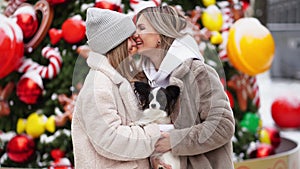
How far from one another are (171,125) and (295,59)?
1395 centimetres

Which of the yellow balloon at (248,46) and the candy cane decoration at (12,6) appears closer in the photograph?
the yellow balloon at (248,46)


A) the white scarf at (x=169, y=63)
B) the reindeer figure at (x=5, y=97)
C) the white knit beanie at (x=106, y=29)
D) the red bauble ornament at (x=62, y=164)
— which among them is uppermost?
the white knit beanie at (x=106, y=29)

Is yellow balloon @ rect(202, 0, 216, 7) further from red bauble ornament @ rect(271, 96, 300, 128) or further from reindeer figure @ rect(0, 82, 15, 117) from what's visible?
red bauble ornament @ rect(271, 96, 300, 128)

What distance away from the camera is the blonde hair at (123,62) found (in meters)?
2.14

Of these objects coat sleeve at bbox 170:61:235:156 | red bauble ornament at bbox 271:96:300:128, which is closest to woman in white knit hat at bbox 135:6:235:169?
coat sleeve at bbox 170:61:235:156

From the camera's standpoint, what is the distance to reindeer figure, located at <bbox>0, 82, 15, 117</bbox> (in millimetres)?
3858

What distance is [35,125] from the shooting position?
Result: 3701 mm

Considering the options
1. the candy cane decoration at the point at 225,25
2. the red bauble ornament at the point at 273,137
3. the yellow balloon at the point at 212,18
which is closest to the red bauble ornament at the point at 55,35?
the yellow balloon at the point at 212,18

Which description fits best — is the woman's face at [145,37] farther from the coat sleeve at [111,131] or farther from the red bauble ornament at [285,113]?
the red bauble ornament at [285,113]

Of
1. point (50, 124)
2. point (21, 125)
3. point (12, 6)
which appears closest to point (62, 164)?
point (50, 124)

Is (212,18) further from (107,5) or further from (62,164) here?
Answer: (62,164)

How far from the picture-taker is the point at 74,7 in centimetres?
379

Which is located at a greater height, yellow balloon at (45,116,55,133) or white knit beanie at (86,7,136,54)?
white knit beanie at (86,7,136,54)

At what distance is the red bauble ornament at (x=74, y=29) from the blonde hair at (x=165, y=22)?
147 cm
